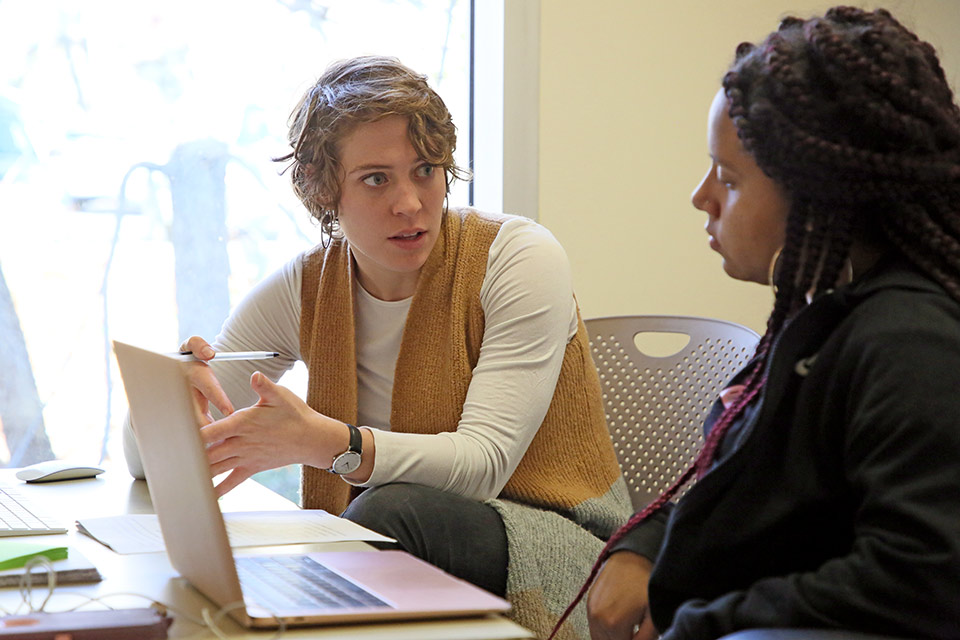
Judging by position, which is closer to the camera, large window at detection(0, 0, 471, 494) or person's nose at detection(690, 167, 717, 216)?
person's nose at detection(690, 167, 717, 216)

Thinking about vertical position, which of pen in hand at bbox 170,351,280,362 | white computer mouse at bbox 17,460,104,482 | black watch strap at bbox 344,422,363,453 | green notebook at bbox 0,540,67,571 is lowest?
white computer mouse at bbox 17,460,104,482

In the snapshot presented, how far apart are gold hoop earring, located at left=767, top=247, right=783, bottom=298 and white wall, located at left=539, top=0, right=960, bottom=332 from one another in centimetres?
153

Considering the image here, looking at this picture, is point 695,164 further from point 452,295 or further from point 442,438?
point 442,438

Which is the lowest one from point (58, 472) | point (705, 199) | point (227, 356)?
point (58, 472)

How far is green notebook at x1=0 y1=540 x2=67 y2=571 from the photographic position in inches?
37.1

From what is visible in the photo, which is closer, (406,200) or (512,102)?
(406,200)

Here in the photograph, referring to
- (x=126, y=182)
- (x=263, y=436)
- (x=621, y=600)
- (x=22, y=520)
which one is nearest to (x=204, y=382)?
(x=263, y=436)

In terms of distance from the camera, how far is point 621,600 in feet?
3.45

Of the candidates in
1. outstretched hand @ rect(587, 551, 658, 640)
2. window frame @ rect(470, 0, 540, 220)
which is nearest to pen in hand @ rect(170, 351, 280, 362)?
outstretched hand @ rect(587, 551, 658, 640)

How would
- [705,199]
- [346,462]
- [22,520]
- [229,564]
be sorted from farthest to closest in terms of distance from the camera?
[346,462] < [22,520] < [705,199] < [229,564]

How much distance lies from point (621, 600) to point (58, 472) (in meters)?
0.90

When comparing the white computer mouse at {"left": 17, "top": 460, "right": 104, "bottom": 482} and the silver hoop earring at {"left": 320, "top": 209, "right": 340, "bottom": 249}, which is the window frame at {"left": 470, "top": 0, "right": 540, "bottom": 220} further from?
A: the white computer mouse at {"left": 17, "top": 460, "right": 104, "bottom": 482}

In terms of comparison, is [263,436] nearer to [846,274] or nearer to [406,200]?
[406,200]

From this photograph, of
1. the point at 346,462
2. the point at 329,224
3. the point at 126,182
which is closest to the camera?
the point at 346,462
